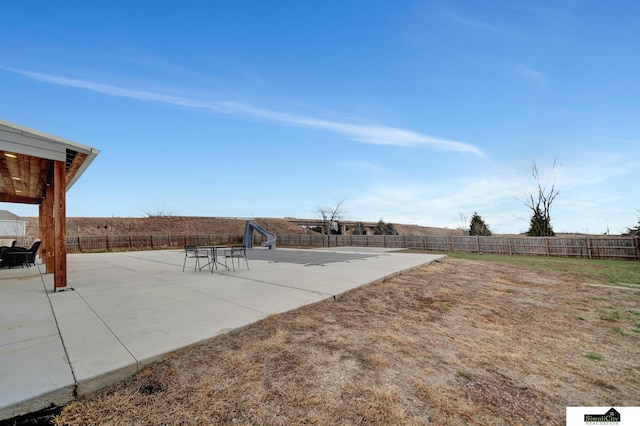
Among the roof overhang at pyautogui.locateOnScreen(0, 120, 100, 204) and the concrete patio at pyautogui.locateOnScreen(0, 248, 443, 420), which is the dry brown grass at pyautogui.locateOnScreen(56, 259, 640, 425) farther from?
the roof overhang at pyautogui.locateOnScreen(0, 120, 100, 204)

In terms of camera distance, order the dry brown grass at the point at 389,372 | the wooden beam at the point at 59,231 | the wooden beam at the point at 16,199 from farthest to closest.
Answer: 1. the wooden beam at the point at 16,199
2. the wooden beam at the point at 59,231
3. the dry brown grass at the point at 389,372

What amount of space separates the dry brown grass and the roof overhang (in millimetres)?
5394

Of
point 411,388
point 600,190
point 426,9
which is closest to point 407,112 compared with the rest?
point 426,9

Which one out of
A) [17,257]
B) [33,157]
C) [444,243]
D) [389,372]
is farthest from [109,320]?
[444,243]

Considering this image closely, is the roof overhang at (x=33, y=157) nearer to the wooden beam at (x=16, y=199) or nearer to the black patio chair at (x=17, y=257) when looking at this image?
the wooden beam at (x=16, y=199)

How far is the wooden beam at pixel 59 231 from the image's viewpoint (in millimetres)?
4914

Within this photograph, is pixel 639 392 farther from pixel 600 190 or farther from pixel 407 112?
pixel 600 190

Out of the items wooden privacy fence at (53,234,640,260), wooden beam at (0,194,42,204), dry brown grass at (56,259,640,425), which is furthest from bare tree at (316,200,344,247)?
dry brown grass at (56,259,640,425)

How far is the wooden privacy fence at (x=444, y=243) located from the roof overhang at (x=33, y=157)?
41.5ft

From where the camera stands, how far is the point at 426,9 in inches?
327

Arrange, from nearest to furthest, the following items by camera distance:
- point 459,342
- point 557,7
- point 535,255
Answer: point 459,342 → point 557,7 → point 535,255

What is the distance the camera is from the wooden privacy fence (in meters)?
12.4

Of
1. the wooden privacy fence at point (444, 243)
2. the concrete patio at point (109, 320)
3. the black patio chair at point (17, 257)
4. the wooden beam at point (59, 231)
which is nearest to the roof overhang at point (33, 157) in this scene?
the wooden beam at point (59, 231)

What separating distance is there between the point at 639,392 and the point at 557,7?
1006cm
